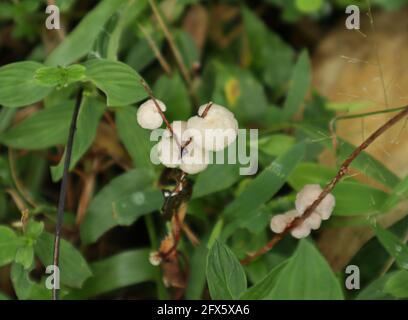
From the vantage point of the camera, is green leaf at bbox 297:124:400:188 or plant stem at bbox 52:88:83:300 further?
green leaf at bbox 297:124:400:188

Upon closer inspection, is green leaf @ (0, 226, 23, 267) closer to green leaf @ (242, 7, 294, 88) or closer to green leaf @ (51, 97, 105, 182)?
green leaf @ (51, 97, 105, 182)

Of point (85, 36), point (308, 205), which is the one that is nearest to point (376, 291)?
point (308, 205)

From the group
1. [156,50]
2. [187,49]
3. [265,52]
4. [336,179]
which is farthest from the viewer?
[265,52]

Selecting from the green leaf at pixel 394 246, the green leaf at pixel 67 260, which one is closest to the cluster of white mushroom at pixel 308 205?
the green leaf at pixel 394 246

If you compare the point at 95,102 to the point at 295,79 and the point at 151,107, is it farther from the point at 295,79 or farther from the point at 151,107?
the point at 295,79

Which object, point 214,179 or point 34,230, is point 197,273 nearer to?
point 214,179

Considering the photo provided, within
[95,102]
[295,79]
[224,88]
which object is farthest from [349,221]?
[95,102]

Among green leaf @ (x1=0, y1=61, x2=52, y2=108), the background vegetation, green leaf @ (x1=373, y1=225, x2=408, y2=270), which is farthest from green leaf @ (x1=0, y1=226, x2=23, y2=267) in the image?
green leaf @ (x1=373, y1=225, x2=408, y2=270)
